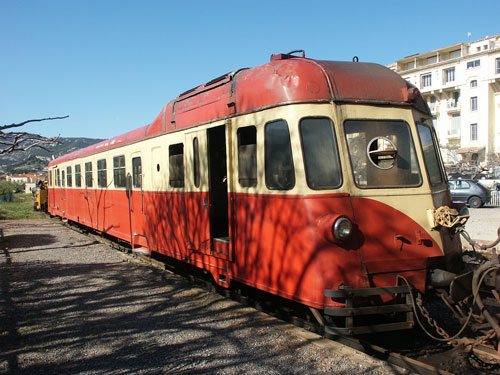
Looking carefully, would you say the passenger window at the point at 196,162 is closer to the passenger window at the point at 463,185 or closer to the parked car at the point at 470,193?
the parked car at the point at 470,193

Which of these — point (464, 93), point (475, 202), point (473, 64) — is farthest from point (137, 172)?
point (473, 64)

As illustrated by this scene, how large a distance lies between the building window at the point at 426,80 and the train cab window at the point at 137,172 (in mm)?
56687

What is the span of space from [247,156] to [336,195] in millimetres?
1444

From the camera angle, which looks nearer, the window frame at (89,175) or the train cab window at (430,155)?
the train cab window at (430,155)

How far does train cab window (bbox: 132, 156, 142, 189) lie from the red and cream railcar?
10.7 feet

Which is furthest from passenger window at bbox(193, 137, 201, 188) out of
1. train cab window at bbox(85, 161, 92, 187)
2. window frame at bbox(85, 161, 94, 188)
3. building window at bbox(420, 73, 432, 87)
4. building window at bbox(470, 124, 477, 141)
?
building window at bbox(420, 73, 432, 87)

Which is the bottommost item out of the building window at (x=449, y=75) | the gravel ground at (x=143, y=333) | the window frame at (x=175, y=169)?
the gravel ground at (x=143, y=333)

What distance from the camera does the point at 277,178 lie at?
5184 mm

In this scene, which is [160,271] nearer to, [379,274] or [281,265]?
[281,265]

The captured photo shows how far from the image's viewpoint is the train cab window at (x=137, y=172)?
30.9ft

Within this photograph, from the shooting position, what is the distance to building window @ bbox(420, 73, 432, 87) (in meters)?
58.1

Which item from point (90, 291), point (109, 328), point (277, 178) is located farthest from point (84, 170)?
point (277, 178)

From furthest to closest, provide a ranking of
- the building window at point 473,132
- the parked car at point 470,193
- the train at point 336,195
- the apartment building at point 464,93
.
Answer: the building window at point 473,132 < the apartment building at point 464,93 < the parked car at point 470,193 < the train at point 336,195

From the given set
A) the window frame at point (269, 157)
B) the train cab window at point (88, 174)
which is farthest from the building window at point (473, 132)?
the window frame at point (269, 157)
